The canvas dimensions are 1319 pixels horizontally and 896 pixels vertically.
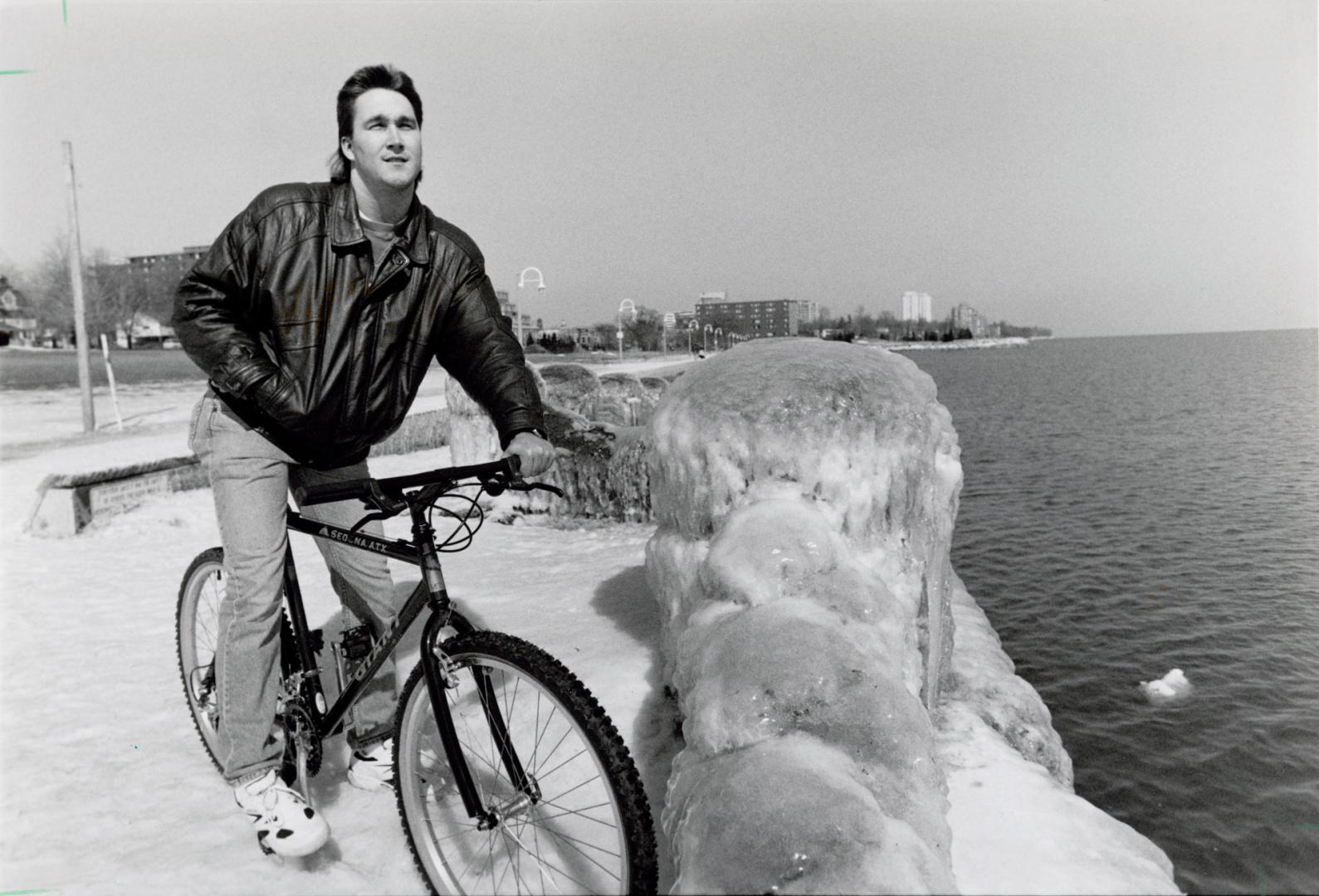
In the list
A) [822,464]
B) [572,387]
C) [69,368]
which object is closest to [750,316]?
[572,387]

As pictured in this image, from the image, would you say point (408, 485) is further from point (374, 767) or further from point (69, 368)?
point (69, 368)

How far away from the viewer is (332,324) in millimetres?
2621

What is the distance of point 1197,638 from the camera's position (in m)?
7.98

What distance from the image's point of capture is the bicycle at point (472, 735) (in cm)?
205

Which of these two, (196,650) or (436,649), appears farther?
(196,650)

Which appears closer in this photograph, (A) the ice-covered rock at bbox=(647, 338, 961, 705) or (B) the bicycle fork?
(B) the bicycle fork

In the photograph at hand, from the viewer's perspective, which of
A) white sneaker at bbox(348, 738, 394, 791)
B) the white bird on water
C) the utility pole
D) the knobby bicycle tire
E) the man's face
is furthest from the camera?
the utility pole

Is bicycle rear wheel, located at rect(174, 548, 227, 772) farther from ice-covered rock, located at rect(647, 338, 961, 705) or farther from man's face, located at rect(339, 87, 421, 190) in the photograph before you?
ice-covered rock, located at rect(647, 338, 961, 705)

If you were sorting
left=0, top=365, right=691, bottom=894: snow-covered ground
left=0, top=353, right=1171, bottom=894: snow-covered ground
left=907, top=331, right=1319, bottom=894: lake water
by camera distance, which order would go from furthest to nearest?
1. left=907, top=331, right=1319, bottom=894: lake water
2. left=0, top=365, right=691, bottom=894: snow-covered ground
3. left=0, top=353, right=1171, bottom=894: snow-covered ground

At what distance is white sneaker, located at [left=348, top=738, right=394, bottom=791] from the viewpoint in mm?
3164

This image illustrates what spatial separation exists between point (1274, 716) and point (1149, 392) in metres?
33.7

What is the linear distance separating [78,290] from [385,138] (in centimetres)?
1356

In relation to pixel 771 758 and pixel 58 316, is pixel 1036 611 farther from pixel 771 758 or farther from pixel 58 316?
pixel 58 316

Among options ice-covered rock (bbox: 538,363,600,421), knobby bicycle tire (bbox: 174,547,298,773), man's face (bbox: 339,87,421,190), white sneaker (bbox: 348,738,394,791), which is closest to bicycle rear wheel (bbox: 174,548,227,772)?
knobby bicycle tire (bbox: 174,547,298,773)
